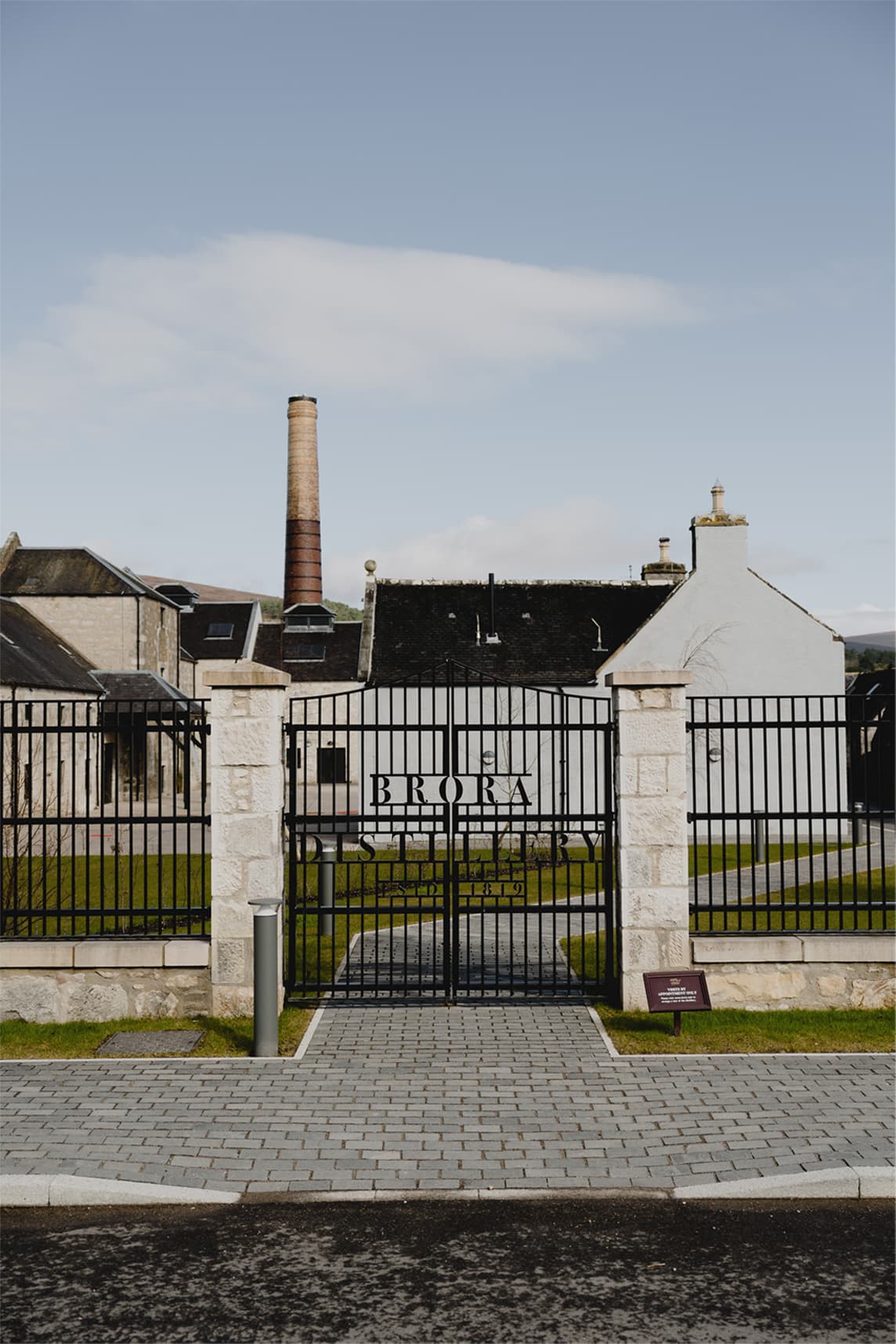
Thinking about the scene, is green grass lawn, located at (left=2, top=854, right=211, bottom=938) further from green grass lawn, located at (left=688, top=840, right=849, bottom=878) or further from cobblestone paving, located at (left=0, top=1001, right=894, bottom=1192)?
green grass lawn, located at (left=688, top=840, right=849, bottom=878)

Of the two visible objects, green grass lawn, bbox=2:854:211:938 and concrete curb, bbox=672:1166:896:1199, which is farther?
green grass lawn, bbox=2:854:211:938

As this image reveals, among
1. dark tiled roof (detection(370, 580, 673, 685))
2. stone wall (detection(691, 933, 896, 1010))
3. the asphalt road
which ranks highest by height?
dark tiled roof (detection(370, 580, 673, 685))

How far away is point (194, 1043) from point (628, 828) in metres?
4.06

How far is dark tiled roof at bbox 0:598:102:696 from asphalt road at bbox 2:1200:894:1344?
27.1 metres

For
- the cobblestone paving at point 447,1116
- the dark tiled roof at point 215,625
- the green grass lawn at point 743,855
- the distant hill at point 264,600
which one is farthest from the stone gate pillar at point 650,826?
the distant hill at point 264,600

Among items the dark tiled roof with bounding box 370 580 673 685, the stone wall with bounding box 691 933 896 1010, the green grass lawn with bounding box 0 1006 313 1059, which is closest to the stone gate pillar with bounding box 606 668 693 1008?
the stone wall with bounding box 691 933 896 1010

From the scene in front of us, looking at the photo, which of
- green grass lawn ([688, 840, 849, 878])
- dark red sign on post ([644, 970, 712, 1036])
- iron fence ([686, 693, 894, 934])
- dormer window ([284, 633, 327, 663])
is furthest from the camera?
dormer window ([284, 633, 327, 663])

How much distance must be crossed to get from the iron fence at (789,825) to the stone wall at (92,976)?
15.0ft

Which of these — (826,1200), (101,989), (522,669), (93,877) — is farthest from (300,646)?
(826,1200)

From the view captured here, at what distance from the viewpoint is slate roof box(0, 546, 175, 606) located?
46031mm

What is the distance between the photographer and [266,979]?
28.5 ft

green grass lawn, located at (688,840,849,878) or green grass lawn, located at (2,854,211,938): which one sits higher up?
green grass lawn, located at (2,854,211,938)

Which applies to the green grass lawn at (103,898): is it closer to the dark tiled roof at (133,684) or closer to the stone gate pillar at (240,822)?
the stone gate pillar at (240,822)

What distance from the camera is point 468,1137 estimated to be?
6875mm
